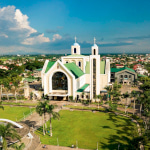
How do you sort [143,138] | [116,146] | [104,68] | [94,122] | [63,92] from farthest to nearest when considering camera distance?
[104,68] < [63,92] < [94,122] < [116,146] < [143,138]

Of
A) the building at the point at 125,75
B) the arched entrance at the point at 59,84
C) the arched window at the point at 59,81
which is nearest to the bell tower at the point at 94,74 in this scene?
the arched entrance at the point at 59,84

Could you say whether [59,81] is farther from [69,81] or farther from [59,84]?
[69,81]

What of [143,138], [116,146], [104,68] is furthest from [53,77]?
[143,138]

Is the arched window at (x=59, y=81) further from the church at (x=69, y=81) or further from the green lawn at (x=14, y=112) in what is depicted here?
the green lawn at (x=14, y=112)

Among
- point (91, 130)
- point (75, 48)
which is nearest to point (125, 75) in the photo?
point (75, 48)

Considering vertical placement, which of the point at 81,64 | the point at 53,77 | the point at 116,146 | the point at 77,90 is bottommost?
the point at 116,146

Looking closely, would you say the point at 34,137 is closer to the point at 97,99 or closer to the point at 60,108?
the point at 60,108
